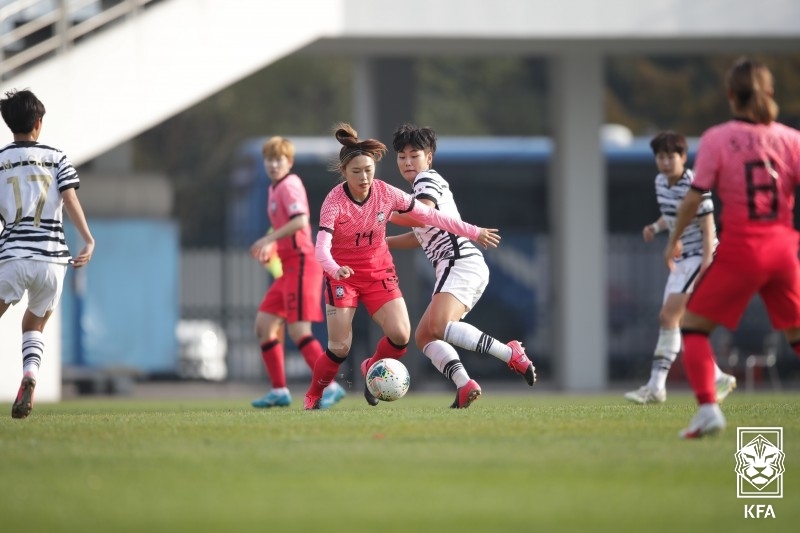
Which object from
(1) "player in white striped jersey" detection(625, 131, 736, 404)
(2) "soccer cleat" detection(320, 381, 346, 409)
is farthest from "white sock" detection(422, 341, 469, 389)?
(1) "player in white striped jersey" detection(625, 131, 736, 404)

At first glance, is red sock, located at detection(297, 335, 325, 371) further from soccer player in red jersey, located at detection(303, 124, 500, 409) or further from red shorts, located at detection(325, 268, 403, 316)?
red shorts, located at detection(325, 268, 403, 316)

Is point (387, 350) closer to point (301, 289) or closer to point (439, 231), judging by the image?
point (439, 231)

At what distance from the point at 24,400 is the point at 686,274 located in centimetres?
574

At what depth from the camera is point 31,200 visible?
10.2m

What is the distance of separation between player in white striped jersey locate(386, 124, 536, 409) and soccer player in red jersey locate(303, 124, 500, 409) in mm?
195

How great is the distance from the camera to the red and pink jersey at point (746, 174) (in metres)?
8.19

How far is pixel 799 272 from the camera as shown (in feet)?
27.2

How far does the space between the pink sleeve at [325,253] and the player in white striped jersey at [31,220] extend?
1.67 m

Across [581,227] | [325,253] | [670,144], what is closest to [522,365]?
[325,253]

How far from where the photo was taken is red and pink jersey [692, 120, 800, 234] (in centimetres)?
819

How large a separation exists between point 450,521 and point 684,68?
39.8 m

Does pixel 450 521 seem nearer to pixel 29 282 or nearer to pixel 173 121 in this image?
pixel 29 282

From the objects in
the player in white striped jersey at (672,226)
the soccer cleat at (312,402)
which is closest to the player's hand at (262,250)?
the soccer cleat at (312,402)

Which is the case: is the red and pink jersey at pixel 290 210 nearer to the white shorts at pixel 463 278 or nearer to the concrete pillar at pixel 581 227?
the white shorts at pixel 463 278
